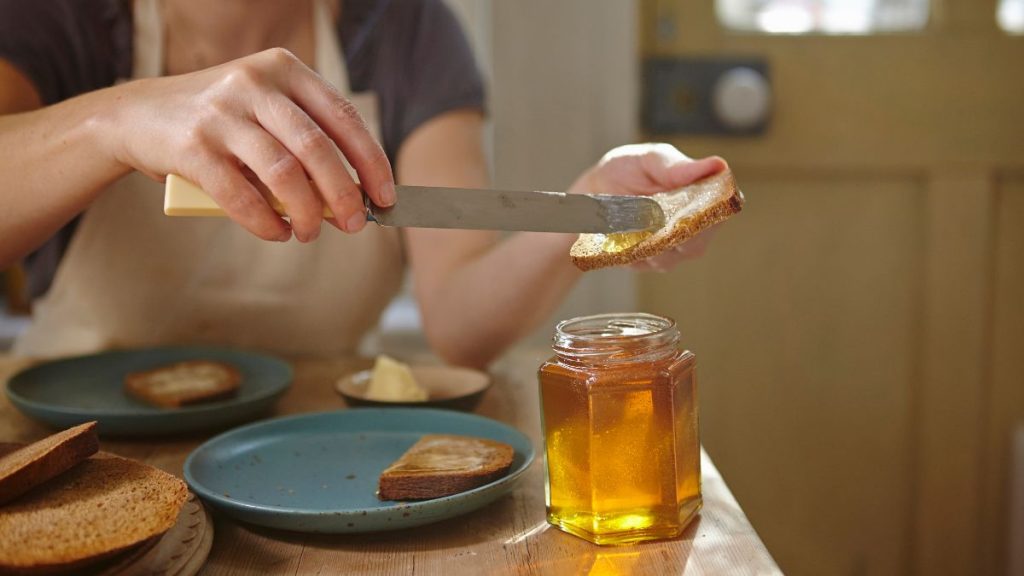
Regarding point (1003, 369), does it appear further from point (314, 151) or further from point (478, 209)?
point (314, 151)

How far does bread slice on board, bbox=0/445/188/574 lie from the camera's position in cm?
60

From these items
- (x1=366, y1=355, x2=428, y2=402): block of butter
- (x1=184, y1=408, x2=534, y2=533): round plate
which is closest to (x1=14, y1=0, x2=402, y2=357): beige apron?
(x1=366, y1=355, x2=428, y2=402): block of butter

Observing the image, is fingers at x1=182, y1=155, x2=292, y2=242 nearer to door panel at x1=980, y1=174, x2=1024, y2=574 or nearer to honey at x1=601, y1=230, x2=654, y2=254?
honey at x1=601, y1=230, x2=654, y2=254

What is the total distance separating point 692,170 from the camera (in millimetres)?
961

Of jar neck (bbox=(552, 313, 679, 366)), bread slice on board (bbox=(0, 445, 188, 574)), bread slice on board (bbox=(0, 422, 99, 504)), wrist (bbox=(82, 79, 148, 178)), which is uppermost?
wrist (bbox=(82, 79, 148, 178))

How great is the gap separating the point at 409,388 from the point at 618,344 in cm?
41

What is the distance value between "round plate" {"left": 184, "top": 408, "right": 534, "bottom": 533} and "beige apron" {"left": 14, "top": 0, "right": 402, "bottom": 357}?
54 cm

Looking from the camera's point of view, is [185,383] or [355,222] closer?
[355,222]

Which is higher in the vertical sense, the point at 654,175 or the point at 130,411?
the point at 654,175

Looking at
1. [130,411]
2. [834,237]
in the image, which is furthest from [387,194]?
[834,237]

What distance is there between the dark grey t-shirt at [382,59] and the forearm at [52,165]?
0.41m

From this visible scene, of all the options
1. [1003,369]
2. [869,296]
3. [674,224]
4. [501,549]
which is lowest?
[1003,369]

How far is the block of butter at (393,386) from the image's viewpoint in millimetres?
1090

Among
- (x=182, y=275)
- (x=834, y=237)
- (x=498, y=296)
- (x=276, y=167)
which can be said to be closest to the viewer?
(x=276, y=167)
